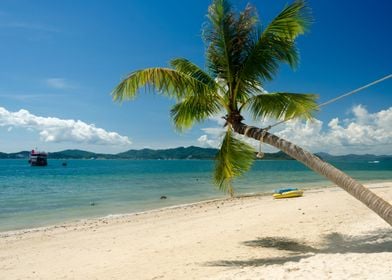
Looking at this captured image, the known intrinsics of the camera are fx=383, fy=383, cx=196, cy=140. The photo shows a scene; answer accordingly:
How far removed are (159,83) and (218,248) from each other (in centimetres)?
374

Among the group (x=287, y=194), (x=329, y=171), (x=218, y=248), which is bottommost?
(x=218, y=248)

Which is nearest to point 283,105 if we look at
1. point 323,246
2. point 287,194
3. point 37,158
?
point 323,246

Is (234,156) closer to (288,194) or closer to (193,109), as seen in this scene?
(193,109)

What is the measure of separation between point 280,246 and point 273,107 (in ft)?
9.56

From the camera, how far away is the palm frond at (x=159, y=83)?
7.31 m

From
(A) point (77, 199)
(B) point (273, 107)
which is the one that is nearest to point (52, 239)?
(B) point (273, 107)

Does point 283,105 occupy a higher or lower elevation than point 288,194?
higher

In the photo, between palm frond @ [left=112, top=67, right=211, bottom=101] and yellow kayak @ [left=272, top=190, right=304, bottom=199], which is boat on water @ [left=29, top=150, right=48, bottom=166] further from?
palm frond @ [left=112, top=67, right=211, bottom=101]

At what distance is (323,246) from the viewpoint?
7.71 m

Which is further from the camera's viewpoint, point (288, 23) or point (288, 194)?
point (288, 194)

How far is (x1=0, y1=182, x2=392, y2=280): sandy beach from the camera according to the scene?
18.7ft

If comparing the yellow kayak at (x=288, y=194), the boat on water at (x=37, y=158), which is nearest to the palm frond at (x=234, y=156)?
the yellow kayak at (x=288, y=194)

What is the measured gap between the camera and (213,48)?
7.82 m

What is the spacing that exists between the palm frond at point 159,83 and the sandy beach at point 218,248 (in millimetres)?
3321
